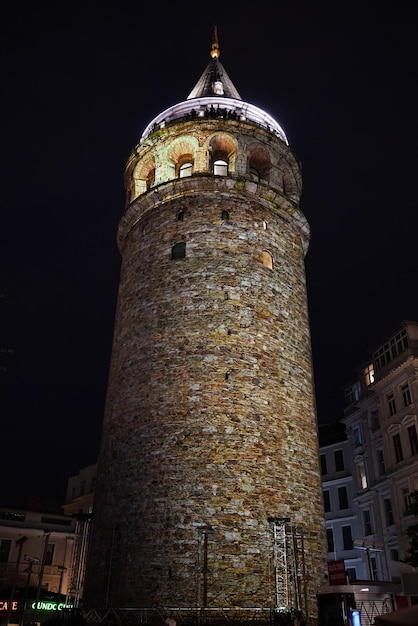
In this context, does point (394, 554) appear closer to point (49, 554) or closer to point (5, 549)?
point (49, 554)

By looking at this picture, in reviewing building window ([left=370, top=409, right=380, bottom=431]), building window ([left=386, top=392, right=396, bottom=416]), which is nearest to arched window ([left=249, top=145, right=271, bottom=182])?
building window ([left=386, top=392, right=396, bottom=416])

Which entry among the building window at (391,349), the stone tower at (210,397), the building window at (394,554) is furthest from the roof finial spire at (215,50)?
the building window at (394,554)

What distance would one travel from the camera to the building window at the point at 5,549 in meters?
29.2

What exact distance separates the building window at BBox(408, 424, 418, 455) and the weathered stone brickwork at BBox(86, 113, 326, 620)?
6.97 meters

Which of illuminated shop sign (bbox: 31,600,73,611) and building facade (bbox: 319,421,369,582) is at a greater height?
building facade (bbox: 319,421,369,582)

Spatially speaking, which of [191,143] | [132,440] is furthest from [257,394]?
[191,143]

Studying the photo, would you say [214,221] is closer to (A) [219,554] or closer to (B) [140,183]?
(B) [140,183]

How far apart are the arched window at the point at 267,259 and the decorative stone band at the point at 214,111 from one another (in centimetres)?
553

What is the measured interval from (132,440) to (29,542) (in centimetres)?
1826

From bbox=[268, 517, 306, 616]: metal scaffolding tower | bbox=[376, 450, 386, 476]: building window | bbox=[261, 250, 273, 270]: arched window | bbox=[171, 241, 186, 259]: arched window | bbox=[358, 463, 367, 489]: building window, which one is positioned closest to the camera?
bbox=[268, 517, 306, 616]: metal scaffolding tower

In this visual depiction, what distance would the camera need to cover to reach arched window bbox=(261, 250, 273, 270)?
18.5 metres

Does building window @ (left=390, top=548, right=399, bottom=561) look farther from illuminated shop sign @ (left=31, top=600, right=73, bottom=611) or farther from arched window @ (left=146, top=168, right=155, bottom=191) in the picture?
arched window @ (left=146, top=168, right=155, bottom=191)

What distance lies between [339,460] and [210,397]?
17574mm

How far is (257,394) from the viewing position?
15.9 m
